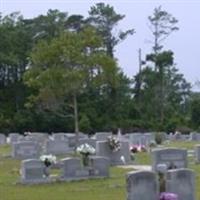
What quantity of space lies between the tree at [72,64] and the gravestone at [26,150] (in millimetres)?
9328

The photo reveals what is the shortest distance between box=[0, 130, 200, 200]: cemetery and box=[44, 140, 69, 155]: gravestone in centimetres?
267

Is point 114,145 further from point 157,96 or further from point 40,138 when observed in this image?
point 157,96

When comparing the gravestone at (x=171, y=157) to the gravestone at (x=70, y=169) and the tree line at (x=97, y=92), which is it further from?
the tree line at (x=97, y=92)

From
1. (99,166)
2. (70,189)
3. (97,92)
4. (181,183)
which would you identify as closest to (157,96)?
(97,92)

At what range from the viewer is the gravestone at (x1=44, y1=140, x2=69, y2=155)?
111 ft

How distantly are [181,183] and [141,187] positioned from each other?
3.18 ft

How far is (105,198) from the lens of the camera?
53.6 ft

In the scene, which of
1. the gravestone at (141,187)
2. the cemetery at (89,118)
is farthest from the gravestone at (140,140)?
the gravestone at (141,187)

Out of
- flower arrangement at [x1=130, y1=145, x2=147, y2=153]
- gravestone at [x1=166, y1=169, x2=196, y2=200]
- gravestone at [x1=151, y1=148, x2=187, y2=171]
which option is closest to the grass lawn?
gravestone at [x1=151, y1=148, x2=187, y2=171]

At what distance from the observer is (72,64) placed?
1622 inches

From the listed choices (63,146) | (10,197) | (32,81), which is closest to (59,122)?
(32,81)

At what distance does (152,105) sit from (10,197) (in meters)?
50.9

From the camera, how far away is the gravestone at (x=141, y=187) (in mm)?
13844

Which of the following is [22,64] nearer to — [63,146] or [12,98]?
[12,98]
